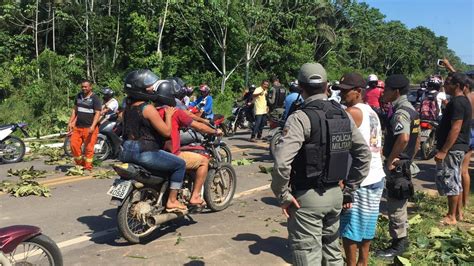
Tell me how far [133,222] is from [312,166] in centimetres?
289

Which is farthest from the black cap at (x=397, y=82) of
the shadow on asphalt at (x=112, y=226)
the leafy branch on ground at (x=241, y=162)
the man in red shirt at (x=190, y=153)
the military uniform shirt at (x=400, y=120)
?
the leafy branch on ground at (x=241, y=162)

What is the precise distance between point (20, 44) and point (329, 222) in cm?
2456

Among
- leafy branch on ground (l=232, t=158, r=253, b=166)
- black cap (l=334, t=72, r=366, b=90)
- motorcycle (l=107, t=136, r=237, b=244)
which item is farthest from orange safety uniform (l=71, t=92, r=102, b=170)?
black cap (l=334, t=72, r=366, b=90)

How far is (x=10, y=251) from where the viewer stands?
153 inches

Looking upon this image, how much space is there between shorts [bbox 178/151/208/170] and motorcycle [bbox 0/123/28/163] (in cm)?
668

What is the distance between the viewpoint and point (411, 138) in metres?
5.27

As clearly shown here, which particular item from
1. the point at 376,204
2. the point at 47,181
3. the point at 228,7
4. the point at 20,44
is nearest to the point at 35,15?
the point at 20,44

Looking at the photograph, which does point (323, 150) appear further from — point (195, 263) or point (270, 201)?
point (270, 201)

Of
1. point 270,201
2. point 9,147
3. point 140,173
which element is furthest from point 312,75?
point 9,147

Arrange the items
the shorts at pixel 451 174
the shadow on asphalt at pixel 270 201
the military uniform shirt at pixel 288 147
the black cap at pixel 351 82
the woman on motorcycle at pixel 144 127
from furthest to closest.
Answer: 1. the shadow on asphalt at pixel 270 201
2. the shorts at pixel 451 174
3. the woman on motorcycle at pixel 144 127
4. the black cap at pixel 351 82
5. the military uniform shirt at pixel 288 147

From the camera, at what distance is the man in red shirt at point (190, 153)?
19.2 ft

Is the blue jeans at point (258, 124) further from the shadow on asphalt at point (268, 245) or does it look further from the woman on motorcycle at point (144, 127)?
the woman on motorcycle at point (144, 127)

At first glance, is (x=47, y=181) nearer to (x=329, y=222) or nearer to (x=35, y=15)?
(x=329, y=222)

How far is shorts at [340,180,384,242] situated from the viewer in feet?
14.2
